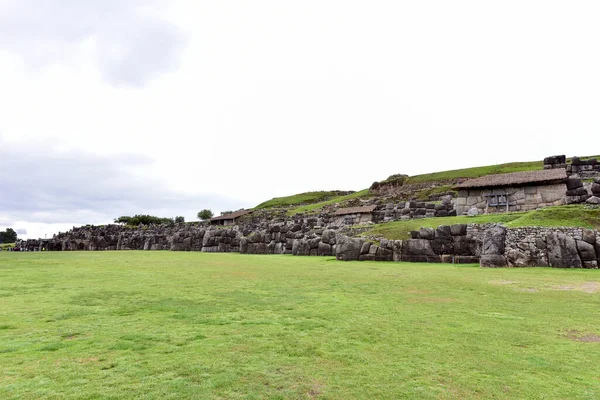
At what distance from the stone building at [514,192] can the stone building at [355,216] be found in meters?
15.1

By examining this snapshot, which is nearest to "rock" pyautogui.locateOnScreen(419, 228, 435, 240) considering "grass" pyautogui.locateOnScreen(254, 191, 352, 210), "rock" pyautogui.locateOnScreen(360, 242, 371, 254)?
"rock" pyautogui.locateOnScreen(360, 242, 371, 254)

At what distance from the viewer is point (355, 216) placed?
4897 centimetres

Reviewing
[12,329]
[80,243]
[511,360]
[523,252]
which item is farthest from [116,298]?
[80,243]

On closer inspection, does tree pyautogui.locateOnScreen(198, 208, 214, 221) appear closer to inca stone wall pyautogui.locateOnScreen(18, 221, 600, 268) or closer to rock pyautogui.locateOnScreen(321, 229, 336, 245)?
inca stone wall pyautogui.locateOnScreen(18, 221, 600, 268)

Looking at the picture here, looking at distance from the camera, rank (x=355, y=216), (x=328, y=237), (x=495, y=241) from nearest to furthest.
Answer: (x=495, y=241)
(x=328, y=237)
(x=355, y=216)

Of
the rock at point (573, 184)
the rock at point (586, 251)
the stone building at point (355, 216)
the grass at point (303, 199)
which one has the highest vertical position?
the grass at point (303, 199)

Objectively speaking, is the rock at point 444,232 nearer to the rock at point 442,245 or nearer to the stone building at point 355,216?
the rock at point 442,245

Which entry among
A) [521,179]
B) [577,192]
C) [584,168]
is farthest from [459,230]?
[584,168]

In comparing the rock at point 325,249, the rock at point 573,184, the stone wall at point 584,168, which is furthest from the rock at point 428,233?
the stone wall at point 584,168

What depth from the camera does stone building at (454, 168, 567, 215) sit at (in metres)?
28.3

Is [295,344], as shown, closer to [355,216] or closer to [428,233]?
[428,233]

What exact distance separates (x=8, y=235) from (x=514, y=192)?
484 ft

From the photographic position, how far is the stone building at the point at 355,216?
156ft

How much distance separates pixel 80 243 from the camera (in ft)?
169
